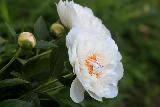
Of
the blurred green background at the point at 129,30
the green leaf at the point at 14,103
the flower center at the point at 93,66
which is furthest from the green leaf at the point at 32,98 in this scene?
the blurred green background at the point at 129,30

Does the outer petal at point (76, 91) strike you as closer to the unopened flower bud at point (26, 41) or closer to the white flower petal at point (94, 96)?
the white flower petal at point (94, 96)

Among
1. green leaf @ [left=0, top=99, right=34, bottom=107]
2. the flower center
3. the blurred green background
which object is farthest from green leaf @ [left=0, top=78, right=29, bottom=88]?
the blurred green background

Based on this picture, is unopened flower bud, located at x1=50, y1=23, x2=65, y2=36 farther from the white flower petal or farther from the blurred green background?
the blurred green background

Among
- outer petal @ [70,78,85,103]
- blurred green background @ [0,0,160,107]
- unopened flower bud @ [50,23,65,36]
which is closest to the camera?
outer petal @ [70,78,85,103]

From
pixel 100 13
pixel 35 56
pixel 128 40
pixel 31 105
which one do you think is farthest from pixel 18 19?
pixel 31 105

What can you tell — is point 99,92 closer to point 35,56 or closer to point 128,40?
point 35,56

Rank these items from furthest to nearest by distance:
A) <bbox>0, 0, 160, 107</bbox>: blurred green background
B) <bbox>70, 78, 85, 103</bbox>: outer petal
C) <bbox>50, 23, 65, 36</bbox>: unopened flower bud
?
1. <bbox>0, 0, 160, 107</bbox>: blurred green background
2. <bbox>50, 23, 65, 36</bbox>: unopened flower bud
3. <bbox>70, 78, 85, 103</bbox>: outer petal
